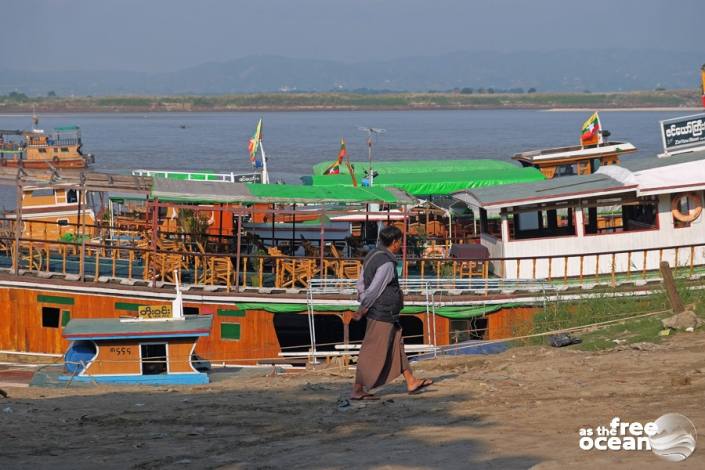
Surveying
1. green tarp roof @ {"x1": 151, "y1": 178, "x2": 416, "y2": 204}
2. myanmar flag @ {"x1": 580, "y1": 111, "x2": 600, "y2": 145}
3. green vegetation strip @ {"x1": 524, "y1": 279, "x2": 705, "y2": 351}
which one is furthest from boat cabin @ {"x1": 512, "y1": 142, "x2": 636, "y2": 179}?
green vegetation strip @ {"x1": 524, "y1": 279, "x2": 705, "y2": 351}

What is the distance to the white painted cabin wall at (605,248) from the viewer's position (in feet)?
68.1

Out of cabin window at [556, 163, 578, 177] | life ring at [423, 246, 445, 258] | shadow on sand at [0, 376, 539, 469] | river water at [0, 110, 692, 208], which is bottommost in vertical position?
shadow on sand at [0, 376, 539, 469]

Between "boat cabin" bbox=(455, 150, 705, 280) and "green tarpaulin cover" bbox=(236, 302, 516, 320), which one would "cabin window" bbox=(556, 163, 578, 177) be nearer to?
"boat cabin" bbox=(455, 150, 705, 280)

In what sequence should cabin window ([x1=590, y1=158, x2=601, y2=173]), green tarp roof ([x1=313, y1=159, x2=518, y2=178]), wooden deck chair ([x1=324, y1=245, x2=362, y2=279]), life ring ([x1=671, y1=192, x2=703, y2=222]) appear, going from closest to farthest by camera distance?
wooden deck chair ([x1=324, y1=245, x2=362, y2=279]) → life ring ([x1=671, y1=192, x2=703, y2=222]) → cabin window ([x1=590, y1=158, x2=601, y2=173]) → green tarp roof ([x1=313, y1=159, x2=518, y2=178])

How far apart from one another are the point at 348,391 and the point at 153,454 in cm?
356

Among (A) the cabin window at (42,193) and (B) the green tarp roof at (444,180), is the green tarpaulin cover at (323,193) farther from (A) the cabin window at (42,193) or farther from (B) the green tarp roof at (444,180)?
(A) the cabin window at (42,193)

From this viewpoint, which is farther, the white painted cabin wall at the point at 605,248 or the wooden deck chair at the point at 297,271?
the white painted cabin wall at the point at 605,248

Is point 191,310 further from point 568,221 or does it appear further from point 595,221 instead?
point 595,221

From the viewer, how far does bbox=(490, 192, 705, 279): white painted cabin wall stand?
68.1 ft

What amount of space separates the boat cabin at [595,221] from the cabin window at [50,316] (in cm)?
822

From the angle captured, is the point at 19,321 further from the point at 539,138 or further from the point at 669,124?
the point at 539,138

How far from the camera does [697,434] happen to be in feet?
28.2

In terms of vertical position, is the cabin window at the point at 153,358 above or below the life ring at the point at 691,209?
below

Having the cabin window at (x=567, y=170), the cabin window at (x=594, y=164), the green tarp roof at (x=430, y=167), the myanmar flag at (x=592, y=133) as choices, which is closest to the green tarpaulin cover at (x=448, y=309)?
the cabin window at (x=594, y=164)
